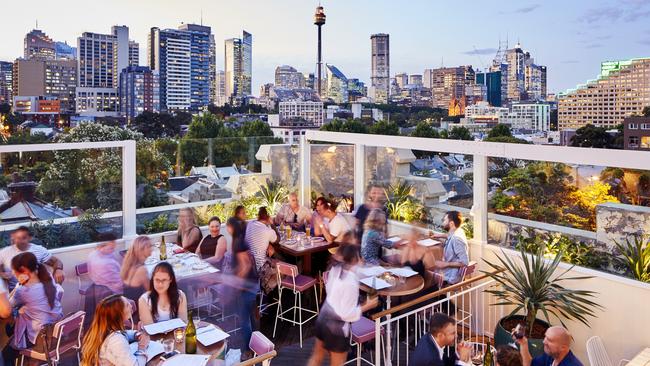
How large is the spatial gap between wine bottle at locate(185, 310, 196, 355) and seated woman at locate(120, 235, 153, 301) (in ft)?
4.63

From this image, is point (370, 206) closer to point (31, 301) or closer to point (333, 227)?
point (333, 227)

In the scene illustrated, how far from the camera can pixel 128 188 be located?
675cm

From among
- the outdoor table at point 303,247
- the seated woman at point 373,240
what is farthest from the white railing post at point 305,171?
the seated woman at point 373,240

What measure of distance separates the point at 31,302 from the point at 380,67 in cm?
9930

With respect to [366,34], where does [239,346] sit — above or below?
below

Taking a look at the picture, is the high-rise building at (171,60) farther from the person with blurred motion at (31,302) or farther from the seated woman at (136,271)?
the person with blurred motion at (31,302)

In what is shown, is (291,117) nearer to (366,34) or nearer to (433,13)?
(366,34)

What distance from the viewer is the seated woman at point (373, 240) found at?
605 centimetres

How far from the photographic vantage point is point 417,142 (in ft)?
22.7

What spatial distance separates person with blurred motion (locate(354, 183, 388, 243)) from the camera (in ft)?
22.0

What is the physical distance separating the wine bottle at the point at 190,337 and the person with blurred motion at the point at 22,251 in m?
2.15

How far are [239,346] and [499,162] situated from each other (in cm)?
381

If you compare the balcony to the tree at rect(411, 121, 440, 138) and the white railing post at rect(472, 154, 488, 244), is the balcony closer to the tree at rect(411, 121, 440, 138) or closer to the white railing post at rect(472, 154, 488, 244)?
the white railing post at rect(472, 154, 488, 244)

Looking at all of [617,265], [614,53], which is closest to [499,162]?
[617,265]
